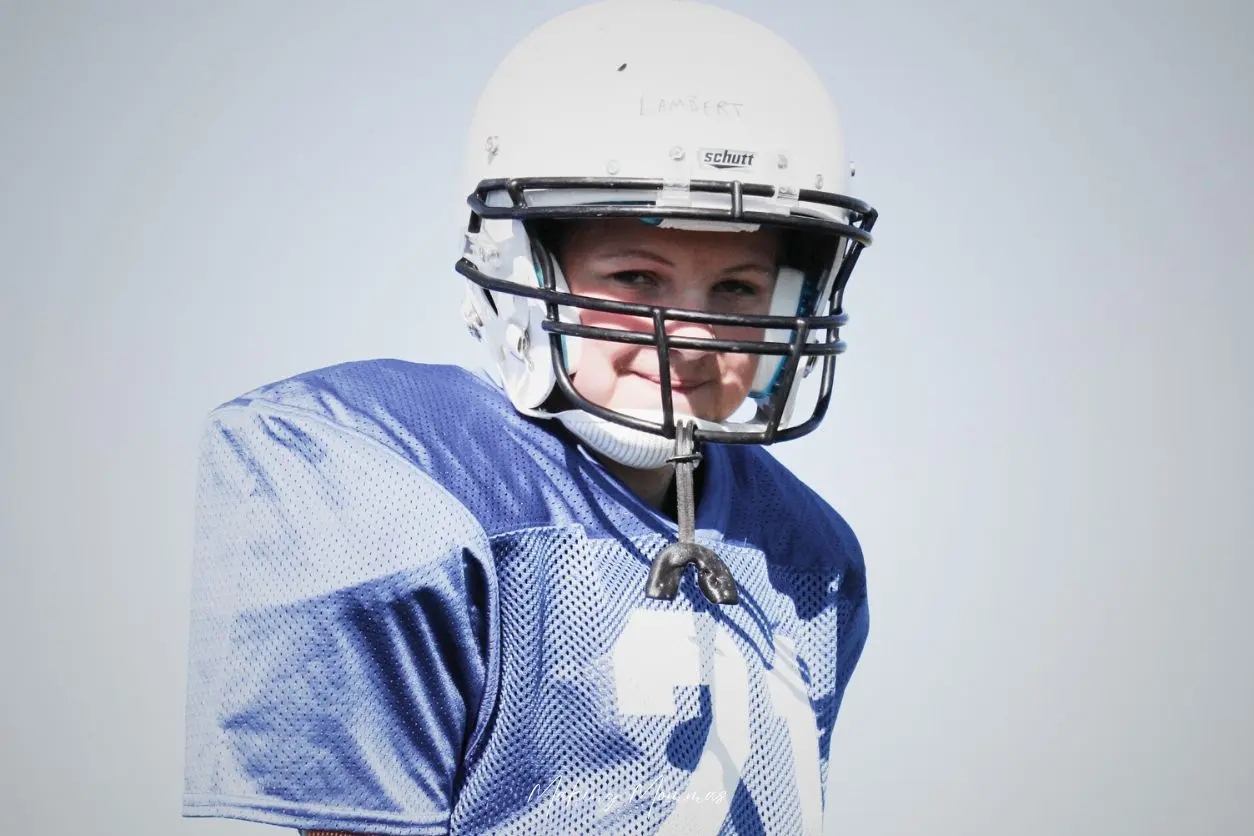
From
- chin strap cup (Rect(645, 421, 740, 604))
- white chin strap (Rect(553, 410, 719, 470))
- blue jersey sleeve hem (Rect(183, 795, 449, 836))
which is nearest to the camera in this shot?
blue jersey sleeve hem (Rect(183, 795, 449, 836))

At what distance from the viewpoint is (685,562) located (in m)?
1.31

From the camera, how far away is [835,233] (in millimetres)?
1499

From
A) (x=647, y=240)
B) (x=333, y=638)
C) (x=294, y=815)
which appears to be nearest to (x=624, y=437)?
(x=647, y=240)

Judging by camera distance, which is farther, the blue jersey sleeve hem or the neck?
the neck

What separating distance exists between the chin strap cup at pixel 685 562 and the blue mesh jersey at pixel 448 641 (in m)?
0.08

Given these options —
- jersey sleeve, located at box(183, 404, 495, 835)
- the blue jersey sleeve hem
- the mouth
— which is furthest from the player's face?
the blue jersey sleeve hem

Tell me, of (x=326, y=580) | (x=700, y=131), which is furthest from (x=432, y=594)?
(x=700, y=131)

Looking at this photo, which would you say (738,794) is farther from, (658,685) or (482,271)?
(482,271)

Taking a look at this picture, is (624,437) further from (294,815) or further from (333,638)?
(294,815)

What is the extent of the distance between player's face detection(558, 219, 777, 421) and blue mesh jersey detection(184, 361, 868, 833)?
0.28ft

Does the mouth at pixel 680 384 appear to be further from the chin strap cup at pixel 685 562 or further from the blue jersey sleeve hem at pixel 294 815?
the blue jersey sleeve hem at pixel 294 815

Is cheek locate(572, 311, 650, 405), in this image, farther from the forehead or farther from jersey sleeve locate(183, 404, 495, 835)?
jersey sleeve locate(183, 404, 495, 835)

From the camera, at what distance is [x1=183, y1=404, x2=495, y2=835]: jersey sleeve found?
47.5 inches

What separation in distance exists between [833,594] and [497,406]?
1.60 ft
